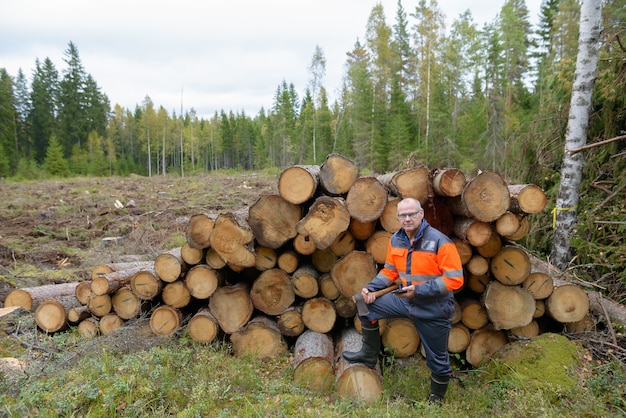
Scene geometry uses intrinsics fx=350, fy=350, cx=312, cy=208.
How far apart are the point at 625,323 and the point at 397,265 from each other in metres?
2.84

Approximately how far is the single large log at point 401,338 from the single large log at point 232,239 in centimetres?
183

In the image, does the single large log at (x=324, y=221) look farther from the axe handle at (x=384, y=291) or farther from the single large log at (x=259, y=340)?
the single large log at (x=259, y=340)

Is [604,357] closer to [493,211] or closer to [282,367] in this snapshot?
[493,211]

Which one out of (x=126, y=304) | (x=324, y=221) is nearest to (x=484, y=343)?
(x=324, y=221)

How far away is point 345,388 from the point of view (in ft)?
11.7

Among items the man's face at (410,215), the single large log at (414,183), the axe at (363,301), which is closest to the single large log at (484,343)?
the axe at (363,301)

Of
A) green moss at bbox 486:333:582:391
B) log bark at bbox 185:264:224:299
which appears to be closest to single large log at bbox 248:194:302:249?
log bark at bbox 185:264:224:299

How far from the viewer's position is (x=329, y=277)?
434 cm

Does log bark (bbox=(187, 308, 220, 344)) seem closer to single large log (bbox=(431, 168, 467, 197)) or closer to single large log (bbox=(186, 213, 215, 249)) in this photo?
single large log (bbox=(186, 213, 215, 249))

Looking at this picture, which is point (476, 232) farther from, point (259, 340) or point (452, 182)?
point (259, 340)

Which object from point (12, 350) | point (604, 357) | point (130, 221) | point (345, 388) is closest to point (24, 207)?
point (130, 221)

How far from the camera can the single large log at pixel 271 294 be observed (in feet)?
14.4

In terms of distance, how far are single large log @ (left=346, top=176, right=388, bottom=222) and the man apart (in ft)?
1.45

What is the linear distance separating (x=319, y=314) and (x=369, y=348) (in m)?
0.79
